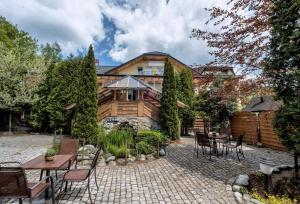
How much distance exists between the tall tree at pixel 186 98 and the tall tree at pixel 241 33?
30.3ft

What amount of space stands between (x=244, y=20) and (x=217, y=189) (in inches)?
197

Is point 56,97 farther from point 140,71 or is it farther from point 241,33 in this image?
point 241,33

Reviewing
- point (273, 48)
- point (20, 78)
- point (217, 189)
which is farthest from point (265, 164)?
point (20, 78)

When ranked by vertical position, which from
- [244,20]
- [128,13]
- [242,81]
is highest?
[128,13]

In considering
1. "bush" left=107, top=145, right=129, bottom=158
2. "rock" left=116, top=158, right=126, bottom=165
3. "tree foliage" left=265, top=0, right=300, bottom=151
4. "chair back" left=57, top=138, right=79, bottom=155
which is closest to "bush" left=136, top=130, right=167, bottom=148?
"bush" left=107, top=145, right=129, bottom=158

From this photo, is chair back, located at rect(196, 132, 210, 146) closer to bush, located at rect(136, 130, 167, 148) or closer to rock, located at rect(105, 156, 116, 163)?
bush, located at rect(136, 130, 167, 148)

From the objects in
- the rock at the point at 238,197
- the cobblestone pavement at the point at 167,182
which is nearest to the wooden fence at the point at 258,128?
the cobblestone pavement at the point at 167,182

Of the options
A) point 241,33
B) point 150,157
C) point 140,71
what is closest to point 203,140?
point 150,157

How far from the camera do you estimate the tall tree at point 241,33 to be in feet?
18.4

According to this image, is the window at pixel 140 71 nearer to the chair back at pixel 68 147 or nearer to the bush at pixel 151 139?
the bush at pixel 151 139

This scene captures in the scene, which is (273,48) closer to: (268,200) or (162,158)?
(268,200)

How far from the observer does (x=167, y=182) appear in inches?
187

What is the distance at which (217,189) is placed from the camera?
4266 millimetres

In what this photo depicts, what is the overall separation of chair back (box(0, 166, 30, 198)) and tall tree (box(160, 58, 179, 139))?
32.2ft
